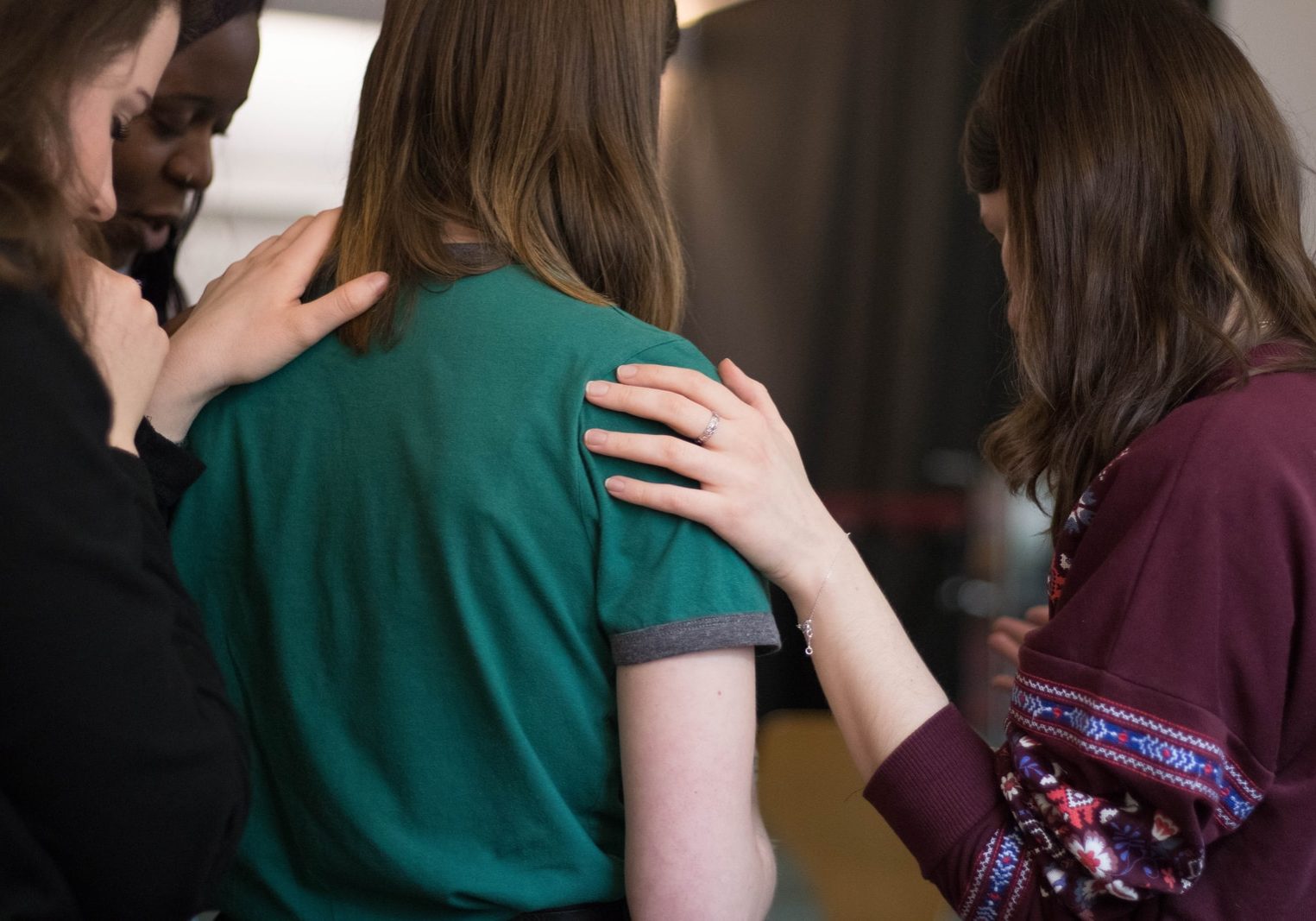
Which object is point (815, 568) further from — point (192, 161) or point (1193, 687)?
point (192, 161)

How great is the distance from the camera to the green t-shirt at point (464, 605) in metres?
0.82

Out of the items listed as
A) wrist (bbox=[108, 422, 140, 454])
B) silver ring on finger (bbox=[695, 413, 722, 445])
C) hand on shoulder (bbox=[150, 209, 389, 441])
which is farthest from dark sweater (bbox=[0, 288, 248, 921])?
silver ring on finger (bbox=[695, 413, 722, 445])

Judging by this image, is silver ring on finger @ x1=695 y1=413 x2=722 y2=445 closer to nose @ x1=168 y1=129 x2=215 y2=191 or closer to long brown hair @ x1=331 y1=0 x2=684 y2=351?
long brown hair @ x1=331 y1=0 x2=684 y2=351

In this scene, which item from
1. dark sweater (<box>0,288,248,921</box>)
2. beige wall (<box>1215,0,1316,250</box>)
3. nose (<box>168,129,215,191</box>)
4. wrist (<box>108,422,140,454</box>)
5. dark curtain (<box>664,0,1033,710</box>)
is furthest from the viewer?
dark curtain (<box>664,0,1033,710</box>)

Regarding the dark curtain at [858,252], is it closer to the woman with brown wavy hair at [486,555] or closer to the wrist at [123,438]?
the woman with brown wavy hair at [486,555]

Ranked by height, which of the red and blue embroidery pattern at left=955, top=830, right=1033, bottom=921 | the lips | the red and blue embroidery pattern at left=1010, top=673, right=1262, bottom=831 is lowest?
the red and blue embroidery pattern at left=955, top=830, right=1033, bottom=921

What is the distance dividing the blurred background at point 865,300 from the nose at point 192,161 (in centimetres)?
93

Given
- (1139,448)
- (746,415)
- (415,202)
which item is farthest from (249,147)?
(1139,448)

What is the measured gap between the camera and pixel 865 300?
92.9 inches

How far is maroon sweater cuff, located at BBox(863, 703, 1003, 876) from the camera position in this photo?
38.2 inches

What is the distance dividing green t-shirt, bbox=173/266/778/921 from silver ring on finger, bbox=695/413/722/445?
0.04m

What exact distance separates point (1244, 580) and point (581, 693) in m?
0.47

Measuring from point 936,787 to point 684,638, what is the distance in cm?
32

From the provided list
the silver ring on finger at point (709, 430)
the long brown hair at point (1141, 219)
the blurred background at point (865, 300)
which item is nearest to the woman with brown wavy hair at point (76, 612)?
the silver ring on finger at point (709, 430)
